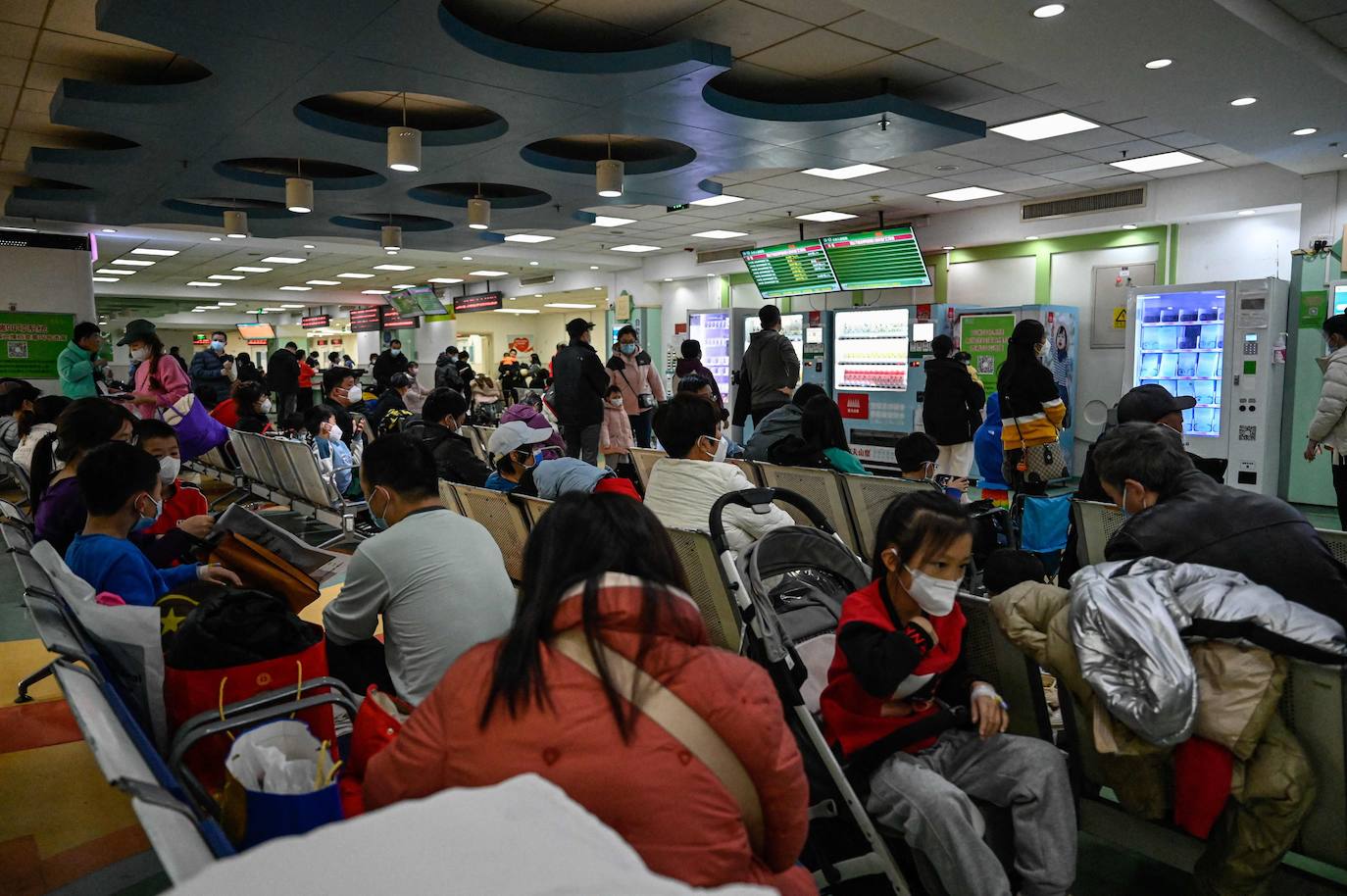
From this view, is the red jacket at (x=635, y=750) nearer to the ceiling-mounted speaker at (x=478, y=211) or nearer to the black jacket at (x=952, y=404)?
the black jacket at (x=952, y=404)

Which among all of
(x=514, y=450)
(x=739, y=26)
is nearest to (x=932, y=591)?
(x=514, y=450)

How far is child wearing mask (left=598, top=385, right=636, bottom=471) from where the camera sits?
28.0 ft

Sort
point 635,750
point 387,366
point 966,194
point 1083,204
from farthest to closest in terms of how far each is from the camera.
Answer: point 387,366 < point 966,194 < point 1083,204 < point 635,750

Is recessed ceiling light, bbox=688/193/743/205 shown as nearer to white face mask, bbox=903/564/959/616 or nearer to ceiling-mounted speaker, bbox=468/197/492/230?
ceiling-mounted speaker, bbox=468/197/492/230

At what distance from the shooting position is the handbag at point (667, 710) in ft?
3.64

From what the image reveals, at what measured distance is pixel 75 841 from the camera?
8.61 ft

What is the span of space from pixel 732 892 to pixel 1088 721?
163cm

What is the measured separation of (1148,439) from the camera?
94.6 inches

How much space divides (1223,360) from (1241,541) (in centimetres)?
668

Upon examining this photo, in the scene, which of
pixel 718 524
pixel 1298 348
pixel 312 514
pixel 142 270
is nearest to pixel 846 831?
pixel 718 524

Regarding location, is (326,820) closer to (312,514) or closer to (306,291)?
(312,514)

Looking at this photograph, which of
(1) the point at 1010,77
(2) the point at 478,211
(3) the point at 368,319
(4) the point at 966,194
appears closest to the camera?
(1) the point at 1010,77

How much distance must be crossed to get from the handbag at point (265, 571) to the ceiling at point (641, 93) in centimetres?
290

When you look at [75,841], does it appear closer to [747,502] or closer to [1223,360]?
[747,502]
